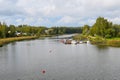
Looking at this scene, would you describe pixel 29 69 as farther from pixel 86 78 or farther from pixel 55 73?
pixel 86 78

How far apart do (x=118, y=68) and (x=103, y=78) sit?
8.05 m

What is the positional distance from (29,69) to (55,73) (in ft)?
20.5

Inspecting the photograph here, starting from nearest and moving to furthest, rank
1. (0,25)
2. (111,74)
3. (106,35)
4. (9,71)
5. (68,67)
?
(111,74) → (9,71) → (68,67) → (106,35) → (0,25)

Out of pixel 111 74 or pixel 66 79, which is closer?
pixel 66 79

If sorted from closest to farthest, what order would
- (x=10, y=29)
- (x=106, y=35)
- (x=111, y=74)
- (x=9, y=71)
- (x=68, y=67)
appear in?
(x=111, y=74), (x=9, y=71), (x=68, y=67), (x=106, y=35), (x=10, y=29)

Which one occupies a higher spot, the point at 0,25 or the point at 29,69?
the point at 0,25

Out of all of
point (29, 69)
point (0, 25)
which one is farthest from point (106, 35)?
point (29, 69)

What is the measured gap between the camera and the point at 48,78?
34.4 m

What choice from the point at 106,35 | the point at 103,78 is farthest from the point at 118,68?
the point at 106,35

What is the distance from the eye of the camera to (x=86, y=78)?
111 feet

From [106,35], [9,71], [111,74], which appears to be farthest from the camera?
[106,35]

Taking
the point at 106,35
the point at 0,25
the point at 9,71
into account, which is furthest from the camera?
the point at 0,25

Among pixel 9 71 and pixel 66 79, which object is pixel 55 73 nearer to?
pixel 66 79

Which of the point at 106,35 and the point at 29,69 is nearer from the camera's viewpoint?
the point at 29,69
